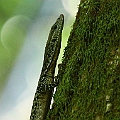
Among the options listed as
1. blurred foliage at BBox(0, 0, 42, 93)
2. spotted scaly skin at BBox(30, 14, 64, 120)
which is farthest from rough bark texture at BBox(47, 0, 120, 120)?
blurred foliage at BBox(0, 0, 42, 93)

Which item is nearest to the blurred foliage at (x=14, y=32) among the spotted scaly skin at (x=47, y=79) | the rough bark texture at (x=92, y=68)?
the spotted scaly skin at (x=47, y=79)

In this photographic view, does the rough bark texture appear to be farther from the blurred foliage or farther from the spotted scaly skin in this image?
the blurred foliage

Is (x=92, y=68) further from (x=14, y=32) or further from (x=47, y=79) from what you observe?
(x=14, y=32)

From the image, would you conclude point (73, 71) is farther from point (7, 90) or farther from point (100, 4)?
point (7, 90)

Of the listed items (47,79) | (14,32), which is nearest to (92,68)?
(47,79)

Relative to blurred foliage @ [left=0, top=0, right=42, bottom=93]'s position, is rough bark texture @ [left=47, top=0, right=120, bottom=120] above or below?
below

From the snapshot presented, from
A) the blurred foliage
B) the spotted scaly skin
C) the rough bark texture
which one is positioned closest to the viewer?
the rough bark texture
